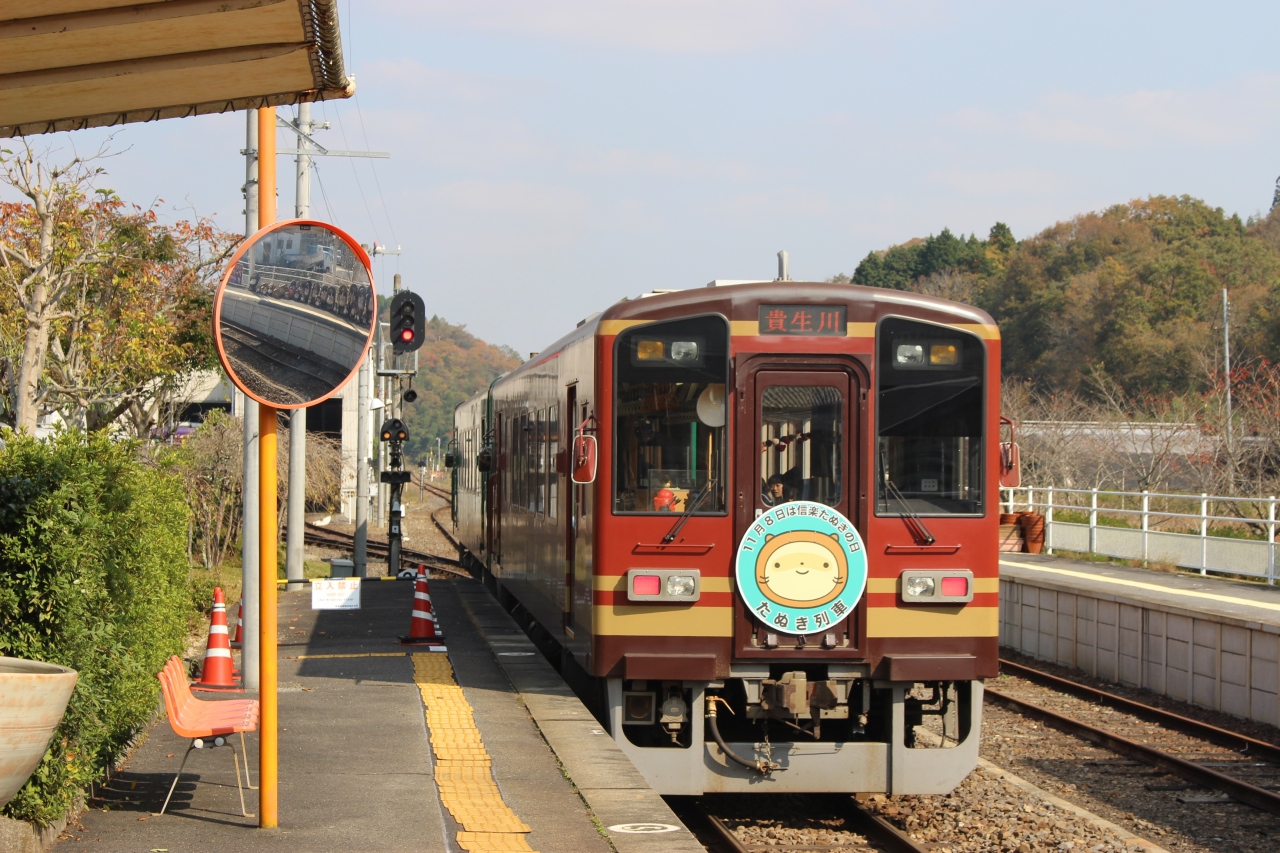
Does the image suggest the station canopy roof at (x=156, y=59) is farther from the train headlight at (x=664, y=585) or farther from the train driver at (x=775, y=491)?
the train driver at (x=775, y=491)

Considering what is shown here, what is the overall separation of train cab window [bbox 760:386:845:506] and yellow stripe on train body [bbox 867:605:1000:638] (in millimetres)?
752

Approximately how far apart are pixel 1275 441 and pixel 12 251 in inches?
942

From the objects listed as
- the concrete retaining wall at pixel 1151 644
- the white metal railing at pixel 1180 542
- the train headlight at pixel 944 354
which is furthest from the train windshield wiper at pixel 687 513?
the white metal railing at pixel 1180 542

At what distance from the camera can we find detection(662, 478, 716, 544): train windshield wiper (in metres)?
7.95

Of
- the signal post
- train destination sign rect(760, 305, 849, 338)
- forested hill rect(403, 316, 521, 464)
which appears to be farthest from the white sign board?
forested hill rect(403, 316, 521, 464)

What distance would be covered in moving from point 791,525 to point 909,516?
0.71 metres

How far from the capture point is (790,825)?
8398mm

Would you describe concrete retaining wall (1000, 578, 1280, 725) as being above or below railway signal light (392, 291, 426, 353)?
below

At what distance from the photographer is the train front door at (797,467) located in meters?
7.89

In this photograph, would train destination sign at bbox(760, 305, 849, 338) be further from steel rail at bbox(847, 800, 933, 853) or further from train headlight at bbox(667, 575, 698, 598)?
steel rail at bbox(847, 800, 933, 853)

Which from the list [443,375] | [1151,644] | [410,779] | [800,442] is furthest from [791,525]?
[443,375]

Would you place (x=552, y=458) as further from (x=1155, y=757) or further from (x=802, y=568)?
(x=1155, y=757)

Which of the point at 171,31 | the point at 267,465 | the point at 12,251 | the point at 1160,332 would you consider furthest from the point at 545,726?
the point at 1160,332

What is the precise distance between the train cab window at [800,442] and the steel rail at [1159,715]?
4.46 metres
